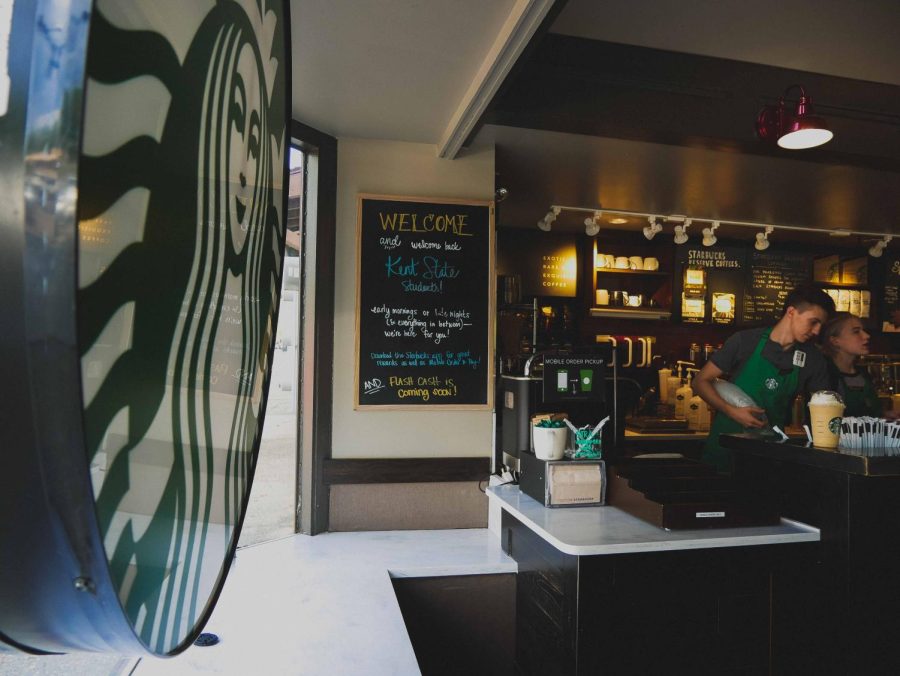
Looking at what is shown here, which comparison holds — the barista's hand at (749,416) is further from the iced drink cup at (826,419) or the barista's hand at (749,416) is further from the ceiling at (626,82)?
the ceiling at (626,82)

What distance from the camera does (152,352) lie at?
8.1 inches

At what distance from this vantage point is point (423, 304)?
3.07 metres

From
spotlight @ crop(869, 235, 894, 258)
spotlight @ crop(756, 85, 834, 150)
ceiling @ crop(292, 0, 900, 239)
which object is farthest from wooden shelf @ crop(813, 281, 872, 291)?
spotlight @ crop(756, 85, 834, 150)

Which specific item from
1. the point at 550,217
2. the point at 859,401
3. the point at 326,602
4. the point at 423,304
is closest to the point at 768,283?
the point at 859,401

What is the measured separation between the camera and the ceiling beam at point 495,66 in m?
1.79

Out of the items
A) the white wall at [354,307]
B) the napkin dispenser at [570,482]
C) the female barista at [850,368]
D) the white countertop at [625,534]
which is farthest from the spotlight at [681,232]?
the white countertop at [625,534]

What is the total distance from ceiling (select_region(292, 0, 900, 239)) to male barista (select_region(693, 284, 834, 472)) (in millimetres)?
821

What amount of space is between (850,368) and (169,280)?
4507 mm

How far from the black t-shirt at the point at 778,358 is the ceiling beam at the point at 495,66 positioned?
185 centimetres

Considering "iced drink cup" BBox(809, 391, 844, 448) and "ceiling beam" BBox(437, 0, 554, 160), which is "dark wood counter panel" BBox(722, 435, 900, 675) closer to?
"iced drink cup" BBox(809, 391, 844, 448)

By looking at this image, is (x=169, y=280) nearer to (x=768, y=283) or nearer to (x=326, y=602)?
(x=326, y=602)

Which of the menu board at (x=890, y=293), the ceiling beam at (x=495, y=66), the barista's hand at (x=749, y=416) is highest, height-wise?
the ceiling beam at (x=495, y=66)

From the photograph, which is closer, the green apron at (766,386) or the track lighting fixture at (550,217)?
the green apron at (766,386)

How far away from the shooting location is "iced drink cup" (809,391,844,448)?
90.3 inches
